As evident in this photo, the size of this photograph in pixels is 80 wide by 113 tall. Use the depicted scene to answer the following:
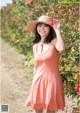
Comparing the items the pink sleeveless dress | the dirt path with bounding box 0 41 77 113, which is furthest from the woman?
the dirt path with bounding box 0 41 77 113

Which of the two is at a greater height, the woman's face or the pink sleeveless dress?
the woman's face

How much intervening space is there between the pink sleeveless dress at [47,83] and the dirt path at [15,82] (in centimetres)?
112

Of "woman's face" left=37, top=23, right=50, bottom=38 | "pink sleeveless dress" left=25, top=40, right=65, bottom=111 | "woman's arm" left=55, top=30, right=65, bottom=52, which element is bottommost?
"pink sleeveless dress" left=25, top=40, right=65, bottom=111

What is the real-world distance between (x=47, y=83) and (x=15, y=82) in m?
2.99

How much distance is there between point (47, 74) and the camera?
5.10m

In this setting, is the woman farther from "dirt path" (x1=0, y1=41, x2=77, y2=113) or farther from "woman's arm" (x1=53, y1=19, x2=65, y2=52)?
"dirt path" (x1=0, y1=41, x2=77, y2=113)

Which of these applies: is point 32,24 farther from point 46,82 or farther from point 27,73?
point 27,73

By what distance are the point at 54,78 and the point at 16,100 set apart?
6.06 ft

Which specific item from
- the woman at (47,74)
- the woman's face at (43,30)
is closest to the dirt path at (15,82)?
the woman at (47,74)

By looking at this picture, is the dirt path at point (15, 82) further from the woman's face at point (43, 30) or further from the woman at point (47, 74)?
the woman's face at point (43, 30)

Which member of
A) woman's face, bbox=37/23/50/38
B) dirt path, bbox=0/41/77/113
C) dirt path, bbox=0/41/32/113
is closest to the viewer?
woman's face, bbox=37/23/50/38

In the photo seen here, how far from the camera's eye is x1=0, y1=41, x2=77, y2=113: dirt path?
6523mm

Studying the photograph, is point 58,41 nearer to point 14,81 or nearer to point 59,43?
point 59,43

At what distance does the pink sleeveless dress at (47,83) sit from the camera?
505cm
